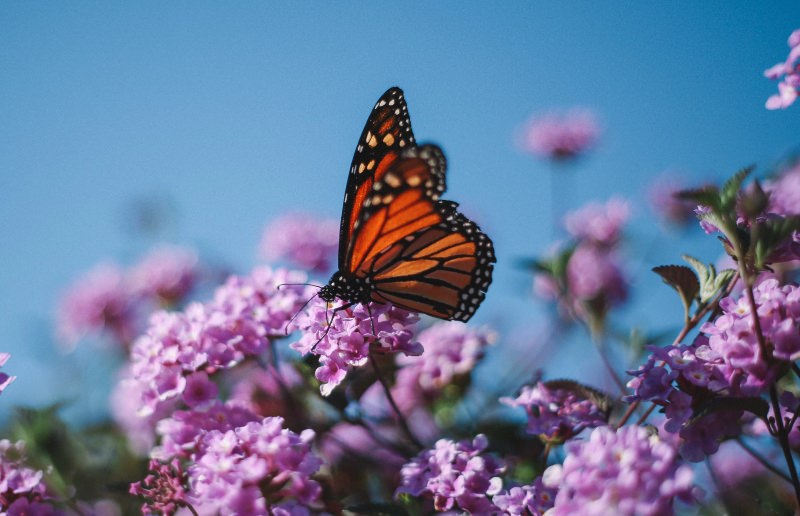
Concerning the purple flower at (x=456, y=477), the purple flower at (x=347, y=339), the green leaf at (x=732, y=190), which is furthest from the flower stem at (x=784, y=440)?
the purple flower at (x=347, y=339)

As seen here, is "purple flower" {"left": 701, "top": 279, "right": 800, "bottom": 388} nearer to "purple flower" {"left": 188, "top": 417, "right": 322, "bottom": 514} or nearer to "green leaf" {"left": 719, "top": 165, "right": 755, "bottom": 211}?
"green leaf" {"left": 719, "top": 165, "right": 755, "bottom": 211}

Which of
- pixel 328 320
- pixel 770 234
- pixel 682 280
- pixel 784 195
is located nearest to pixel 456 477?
pixel 328 320

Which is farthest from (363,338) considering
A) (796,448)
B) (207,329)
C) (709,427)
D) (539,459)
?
(796,448)

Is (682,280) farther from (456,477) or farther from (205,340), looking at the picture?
(205,340)

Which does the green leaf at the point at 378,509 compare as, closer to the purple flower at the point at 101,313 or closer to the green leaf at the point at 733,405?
the green leaf at the point at 733,405

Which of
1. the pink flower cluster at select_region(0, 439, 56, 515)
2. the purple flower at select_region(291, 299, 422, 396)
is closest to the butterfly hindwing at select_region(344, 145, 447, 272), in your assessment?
the purple flower at select_region(291, 299, 422, 396)

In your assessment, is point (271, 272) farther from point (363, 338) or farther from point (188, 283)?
point (188, 283)
